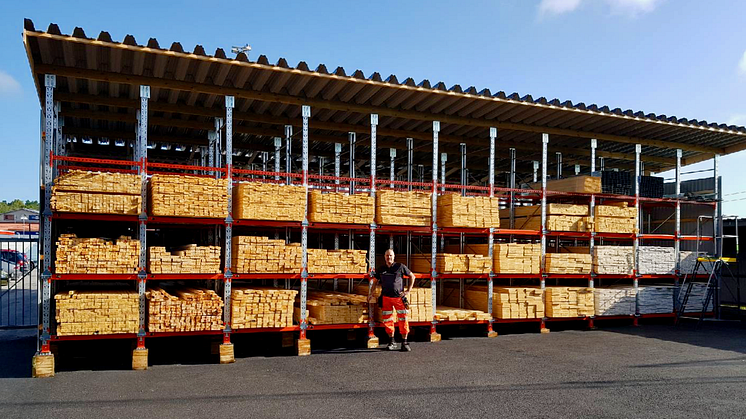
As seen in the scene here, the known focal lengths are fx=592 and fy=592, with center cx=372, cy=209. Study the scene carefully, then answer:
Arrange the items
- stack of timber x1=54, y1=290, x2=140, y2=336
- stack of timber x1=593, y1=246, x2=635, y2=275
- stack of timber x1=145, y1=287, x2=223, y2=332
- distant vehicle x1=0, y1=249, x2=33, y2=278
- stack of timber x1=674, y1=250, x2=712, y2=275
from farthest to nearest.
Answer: stack of timber x1=674, y1=250, x2=712, y2=275
stack of timber x1=593, y1=246, x2=635, y2=275
distant vehicle x1=0, y1=249, x2=33, y2=278
stack of timber x1=145, y1=287, x2=223, y2=332
stack of timber x1=54, y1=290, x2=140, y2=336

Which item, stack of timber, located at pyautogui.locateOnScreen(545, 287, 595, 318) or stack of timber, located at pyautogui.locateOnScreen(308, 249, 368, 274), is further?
stack of timber, located at pyautogui.locateOnScreen(545, 287, 595, 318)

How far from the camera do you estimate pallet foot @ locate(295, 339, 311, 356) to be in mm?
11922

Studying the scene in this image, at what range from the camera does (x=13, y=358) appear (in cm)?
1150

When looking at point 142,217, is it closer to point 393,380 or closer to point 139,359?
point 139,359

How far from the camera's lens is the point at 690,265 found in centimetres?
1725

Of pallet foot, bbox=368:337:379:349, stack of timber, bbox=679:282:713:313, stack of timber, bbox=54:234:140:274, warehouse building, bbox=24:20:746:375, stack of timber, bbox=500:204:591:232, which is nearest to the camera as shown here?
stack of timber, bbox=54:234:140:274

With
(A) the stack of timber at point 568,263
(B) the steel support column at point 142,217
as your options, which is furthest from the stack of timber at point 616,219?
(B) the steel support column at point 142,217

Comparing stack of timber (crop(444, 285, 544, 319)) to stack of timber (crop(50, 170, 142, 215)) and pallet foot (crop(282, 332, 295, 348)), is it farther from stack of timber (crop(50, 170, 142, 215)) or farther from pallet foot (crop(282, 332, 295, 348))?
stack of timber (crop(50, 170, 142, 215))

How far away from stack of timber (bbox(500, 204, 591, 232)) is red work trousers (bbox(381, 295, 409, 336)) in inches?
190

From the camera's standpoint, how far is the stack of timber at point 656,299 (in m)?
16.5

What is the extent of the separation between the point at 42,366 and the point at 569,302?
11791 millimetres

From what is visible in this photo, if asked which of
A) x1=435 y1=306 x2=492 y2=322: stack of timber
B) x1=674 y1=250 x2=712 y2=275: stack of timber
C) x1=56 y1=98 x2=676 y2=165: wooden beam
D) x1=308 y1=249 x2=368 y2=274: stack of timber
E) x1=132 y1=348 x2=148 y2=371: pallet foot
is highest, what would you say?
x1=56 y1=98 x2=676 y2=165: wooden beam

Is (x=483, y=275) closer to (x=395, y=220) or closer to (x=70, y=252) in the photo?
(x=395, y=220)

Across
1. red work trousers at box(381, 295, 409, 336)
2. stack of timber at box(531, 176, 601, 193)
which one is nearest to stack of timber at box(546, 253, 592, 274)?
stack of timber at box(531, 176, 601, 193)
